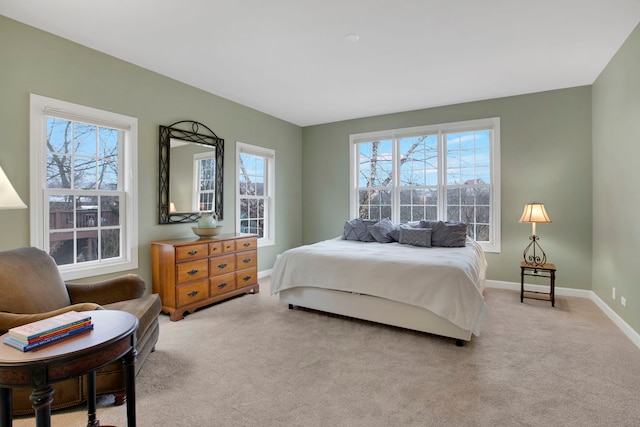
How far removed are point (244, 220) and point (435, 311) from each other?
330cm

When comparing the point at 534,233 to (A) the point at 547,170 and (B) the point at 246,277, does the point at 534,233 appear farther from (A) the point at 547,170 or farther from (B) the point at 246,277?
(B) the point at 246,277

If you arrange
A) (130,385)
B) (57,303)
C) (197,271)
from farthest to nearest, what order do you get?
(197,271) < (57,303) < (130,385)

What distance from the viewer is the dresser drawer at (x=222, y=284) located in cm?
379

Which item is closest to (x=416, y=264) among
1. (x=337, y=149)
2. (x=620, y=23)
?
(x=620, y=23)

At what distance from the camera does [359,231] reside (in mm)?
4703

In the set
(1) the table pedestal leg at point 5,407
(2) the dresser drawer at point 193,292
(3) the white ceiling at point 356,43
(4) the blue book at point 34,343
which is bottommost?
(2) the dresser drawer at point 193,292

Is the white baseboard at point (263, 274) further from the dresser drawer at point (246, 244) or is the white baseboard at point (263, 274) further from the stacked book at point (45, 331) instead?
the stacked book at point (45, 331)

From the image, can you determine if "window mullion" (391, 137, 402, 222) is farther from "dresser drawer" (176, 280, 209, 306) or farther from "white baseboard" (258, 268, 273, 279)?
"dresser drawer" (176, 280, 209, 306)

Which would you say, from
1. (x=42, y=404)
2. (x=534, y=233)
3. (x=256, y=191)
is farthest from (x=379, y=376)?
(x=256, y=191)

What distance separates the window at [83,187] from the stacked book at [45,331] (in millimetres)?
1973

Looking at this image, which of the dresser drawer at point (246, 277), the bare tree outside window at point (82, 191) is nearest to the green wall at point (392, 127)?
the bare tree outside window at point (82, 191)

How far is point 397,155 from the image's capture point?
5391 mm

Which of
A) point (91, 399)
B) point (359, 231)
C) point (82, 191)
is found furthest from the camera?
point (359, 231)

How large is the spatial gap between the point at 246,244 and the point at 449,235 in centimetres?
269
